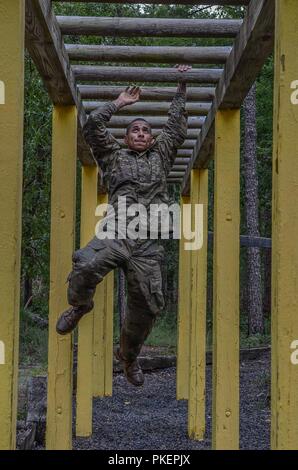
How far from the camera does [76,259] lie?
5.85 metres

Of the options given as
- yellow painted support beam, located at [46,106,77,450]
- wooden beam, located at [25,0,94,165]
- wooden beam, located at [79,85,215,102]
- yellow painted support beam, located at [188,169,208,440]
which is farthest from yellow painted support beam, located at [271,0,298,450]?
yellow painted support beam, located at [188,169,208,440]

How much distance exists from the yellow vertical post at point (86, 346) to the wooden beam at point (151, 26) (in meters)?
3.84

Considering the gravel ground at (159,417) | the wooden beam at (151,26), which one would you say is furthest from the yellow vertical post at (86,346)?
the wooden beam at (151,26)

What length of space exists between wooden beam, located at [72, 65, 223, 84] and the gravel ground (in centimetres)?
360

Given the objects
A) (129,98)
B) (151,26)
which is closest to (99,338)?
(129,98)

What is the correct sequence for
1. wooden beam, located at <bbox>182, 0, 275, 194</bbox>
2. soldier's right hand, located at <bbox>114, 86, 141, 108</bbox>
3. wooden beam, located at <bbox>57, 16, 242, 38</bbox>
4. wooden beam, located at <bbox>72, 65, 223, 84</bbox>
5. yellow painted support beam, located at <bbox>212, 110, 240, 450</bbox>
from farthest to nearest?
wooden beam, located at <bbox>72, 65, 223, 84</bbox>
yellow painted support beam, located at <bbox>212, 110, 240, 450</bbox>
soldier's right hand, located at <bbox>114, 86, 141, 108</bbox>
wooden beam, located at <bbox>57, 16, 242, 38</bbox>
wooden beam, located at <bbox>182, 0, 275, 194</bbox>

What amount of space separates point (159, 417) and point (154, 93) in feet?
16.8

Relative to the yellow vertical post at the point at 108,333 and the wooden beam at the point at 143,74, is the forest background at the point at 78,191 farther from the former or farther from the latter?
the wooden beam at the point at 143,74

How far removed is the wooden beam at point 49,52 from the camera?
466 centimetres

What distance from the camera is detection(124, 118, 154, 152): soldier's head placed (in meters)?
6.31

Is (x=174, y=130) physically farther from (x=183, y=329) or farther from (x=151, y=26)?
(x=183, y=329)

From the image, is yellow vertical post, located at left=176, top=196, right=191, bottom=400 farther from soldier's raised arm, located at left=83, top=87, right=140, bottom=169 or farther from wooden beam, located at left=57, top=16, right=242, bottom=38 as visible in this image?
wooden beam, located at left=57, top=16, right=242, bottom=38
